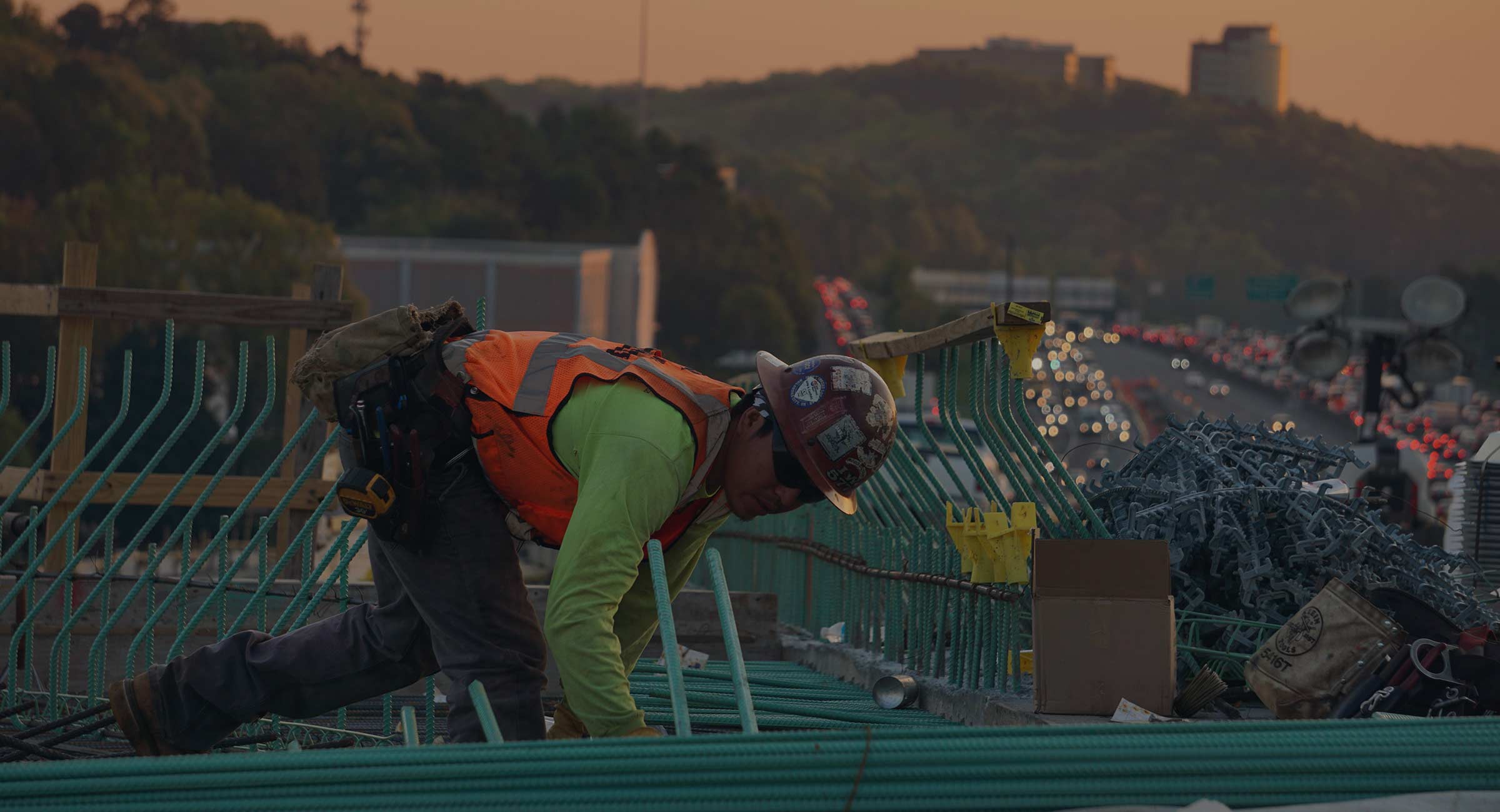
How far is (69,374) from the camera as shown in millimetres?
9266

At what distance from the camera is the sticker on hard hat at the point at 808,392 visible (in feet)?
15.3

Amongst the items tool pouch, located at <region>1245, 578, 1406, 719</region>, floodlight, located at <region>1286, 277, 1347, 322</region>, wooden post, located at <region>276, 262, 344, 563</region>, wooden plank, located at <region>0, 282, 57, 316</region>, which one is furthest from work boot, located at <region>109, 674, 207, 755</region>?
floodlight, located at <region>1286, 277, 1347, 322</region>

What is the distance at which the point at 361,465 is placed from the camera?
16.1 ft

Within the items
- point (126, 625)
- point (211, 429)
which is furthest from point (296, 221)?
point (126, 625)

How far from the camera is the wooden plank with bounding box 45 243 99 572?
348 inches

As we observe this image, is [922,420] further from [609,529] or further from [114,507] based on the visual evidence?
[609,529]

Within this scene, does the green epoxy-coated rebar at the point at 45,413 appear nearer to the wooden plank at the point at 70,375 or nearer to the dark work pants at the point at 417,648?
the wooden plank at the point at 70,375

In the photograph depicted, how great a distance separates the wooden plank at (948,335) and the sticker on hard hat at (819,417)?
53.3 inches

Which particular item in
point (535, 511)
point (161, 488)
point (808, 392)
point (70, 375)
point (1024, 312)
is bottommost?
point (161, 488)

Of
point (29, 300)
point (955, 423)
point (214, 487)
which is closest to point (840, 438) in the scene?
point (955, 423)

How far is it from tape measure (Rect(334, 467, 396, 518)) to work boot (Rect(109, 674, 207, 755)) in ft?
3.06

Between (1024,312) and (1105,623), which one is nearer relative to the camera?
(1105,623)

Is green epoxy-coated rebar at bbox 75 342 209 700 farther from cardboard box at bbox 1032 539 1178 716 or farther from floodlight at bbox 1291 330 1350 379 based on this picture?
floodlight at bbox 1291 330 1350 379

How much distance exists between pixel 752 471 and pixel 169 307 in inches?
194
